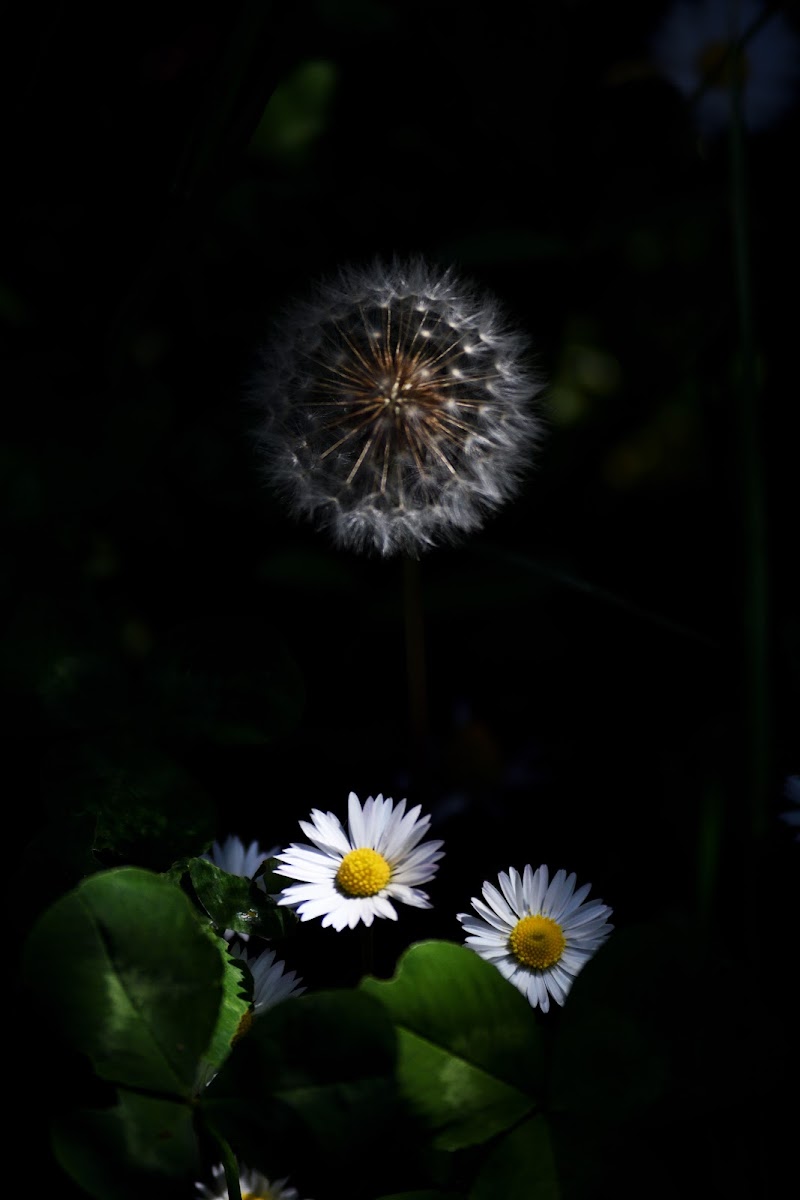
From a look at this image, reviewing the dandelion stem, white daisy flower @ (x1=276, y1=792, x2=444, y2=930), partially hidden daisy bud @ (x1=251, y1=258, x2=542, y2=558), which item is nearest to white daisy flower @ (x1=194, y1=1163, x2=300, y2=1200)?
white daisy flower @ (x1=276, y1=792, x2=444, y2=930)

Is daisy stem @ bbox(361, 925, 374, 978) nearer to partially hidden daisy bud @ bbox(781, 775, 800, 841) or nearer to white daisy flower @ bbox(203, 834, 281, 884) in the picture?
white daisy flower @ bbox(203, 834, 281, 884)

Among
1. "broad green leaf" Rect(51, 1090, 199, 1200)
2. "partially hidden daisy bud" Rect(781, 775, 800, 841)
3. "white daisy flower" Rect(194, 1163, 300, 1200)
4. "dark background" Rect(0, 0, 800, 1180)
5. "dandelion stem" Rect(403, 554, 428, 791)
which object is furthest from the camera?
"dark background" Rect(0, 0, 800, 1180)

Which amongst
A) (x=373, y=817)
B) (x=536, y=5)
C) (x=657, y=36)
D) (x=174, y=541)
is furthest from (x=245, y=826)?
(x=657, y=36)

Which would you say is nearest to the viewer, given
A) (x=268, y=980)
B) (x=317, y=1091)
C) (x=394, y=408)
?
(x=317, y=1091)

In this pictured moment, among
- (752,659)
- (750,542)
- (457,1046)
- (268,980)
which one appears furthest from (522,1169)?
(750,542)

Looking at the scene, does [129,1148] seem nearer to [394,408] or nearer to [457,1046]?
[457,1046]

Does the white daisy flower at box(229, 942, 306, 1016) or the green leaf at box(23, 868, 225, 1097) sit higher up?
the white daisy flower at box(229, 942, 306, 1016)

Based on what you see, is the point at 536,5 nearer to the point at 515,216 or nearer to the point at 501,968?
the point at 515,216
